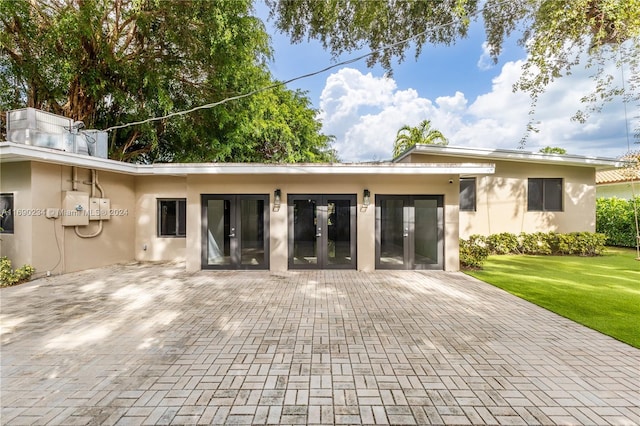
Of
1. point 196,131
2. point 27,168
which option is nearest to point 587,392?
point 27,168

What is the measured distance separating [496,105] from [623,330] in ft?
41.4

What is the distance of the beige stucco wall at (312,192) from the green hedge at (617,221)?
9.82 meters

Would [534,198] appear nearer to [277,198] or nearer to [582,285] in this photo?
[582,285]

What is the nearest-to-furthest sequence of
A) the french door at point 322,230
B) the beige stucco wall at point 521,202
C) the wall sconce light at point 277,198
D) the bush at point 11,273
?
the bush at point 11,273
the wall sconce light at point 277,198
the french door at point 322,230
the beige stucco wall at point 521,202

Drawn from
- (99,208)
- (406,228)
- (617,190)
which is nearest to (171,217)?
(99,208)

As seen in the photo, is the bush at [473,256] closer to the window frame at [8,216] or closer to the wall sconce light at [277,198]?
the wall sconce light at [277,198]

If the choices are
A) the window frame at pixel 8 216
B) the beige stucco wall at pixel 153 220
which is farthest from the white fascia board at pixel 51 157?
the beige stucco wall at pixel 153 220

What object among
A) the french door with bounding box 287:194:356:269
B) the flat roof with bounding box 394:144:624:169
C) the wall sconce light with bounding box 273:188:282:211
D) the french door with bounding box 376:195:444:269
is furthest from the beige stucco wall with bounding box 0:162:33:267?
the flat roof with bounding box 394:144:624:169

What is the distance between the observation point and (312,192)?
25.9 ft

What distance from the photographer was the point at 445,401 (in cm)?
256

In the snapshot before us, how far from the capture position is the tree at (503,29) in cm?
669

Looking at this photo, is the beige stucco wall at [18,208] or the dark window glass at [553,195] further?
the dark window glass at [553,195]

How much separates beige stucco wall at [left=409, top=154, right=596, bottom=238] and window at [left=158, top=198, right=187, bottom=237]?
985cm

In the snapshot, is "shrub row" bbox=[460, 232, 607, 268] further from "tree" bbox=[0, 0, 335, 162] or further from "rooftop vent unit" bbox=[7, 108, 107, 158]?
"rooftop vent unit" bbox=[7, 108, 107, 158]
